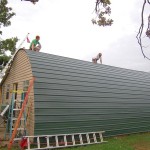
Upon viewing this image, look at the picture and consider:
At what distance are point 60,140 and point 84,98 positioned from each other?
2.17 m

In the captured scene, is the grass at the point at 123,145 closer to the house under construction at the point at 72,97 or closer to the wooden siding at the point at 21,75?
the house under construction at the point at 72,97

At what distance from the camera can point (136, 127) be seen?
14.2 m

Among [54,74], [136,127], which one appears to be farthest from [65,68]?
[136,127]

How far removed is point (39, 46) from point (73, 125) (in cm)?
470

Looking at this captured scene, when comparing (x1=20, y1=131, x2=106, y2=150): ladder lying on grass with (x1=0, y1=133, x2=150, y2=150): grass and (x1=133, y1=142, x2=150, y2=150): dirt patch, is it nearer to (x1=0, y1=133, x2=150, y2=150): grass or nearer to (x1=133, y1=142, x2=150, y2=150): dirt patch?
(x1=0, y1=133, x2=150, y2=150): grass

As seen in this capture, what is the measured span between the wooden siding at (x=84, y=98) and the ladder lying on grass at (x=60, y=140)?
231 millimetres

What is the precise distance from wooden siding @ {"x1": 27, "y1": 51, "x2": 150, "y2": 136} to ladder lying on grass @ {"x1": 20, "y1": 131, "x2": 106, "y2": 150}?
23 centimetres

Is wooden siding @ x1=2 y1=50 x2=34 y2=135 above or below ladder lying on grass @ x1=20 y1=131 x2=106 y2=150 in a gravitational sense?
above

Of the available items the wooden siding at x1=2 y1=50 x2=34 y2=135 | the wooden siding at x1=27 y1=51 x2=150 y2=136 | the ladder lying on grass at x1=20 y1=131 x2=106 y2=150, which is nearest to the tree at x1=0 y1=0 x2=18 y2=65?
the wooden siding at x1=2 y1=50 x2=34 y2=135

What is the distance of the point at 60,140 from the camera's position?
34.7 ft

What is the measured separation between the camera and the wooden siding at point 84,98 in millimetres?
10297

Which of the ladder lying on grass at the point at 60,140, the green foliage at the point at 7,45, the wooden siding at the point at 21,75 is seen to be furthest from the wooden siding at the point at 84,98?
the green foliage at the point at 7,45

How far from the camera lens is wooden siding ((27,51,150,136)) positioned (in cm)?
1030

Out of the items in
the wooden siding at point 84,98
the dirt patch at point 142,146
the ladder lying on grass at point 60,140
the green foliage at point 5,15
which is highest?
the green foliage at point 5,15
